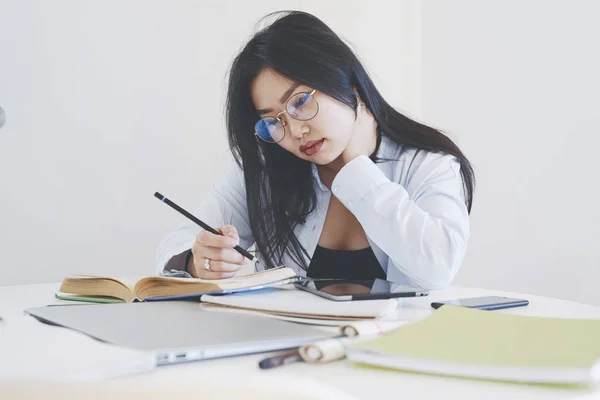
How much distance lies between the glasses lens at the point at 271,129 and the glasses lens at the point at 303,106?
2.3 inches

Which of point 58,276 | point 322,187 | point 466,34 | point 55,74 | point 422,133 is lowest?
point 58,276

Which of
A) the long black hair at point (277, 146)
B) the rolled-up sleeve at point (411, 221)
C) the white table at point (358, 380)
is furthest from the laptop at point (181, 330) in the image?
the long black hair at point (277, 146)

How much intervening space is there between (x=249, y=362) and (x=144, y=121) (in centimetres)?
168

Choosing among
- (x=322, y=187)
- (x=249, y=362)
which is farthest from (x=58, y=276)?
(x=249, y=362)

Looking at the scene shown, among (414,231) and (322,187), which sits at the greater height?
(322,187)

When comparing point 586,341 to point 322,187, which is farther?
point 322,187

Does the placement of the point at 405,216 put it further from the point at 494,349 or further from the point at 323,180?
the point at 494,349

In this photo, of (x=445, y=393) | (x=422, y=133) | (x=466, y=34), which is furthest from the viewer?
(x=466, y=34)

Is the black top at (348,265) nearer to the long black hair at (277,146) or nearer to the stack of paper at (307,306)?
the long black hair at (277,146)

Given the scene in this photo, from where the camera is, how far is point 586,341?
0.59 metres

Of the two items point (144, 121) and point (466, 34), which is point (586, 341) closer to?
point (144, 121)

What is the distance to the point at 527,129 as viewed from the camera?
7.02ft

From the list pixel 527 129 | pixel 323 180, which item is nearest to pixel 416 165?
pixel 323 180

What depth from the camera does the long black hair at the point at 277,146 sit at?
1.41 metres
